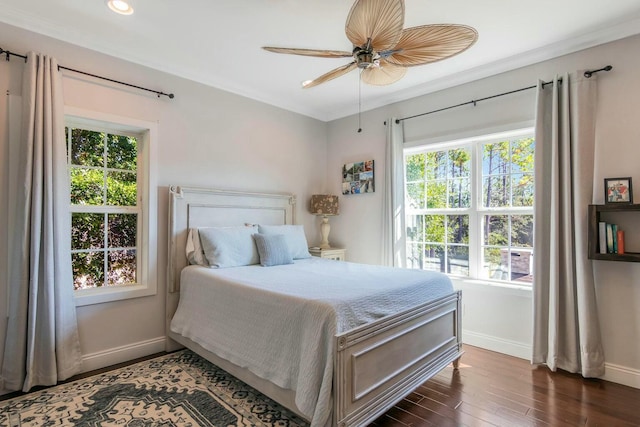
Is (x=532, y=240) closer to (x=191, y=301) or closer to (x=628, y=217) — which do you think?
(x=628, y=217)

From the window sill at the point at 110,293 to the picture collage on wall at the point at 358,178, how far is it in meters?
2.45

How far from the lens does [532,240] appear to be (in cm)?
297

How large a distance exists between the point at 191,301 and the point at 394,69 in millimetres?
2371

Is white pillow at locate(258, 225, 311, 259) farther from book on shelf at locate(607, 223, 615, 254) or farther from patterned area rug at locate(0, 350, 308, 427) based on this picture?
book on shelf at locate(607, 223, 615, 254)

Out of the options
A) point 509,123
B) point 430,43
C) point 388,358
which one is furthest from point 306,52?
point 509,123

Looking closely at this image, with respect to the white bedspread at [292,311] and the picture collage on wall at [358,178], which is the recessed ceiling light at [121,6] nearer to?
the white bedspread at [292,311]

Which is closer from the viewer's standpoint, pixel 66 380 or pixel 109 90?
pixel 66 380

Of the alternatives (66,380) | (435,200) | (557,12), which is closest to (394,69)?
(557,12)

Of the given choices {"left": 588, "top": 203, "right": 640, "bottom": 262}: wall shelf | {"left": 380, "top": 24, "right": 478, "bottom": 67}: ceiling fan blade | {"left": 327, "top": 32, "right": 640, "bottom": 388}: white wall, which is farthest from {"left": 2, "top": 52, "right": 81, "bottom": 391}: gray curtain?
{"left": 588, "top": 203, "right": 640, "bottom": 262}: wall shelf

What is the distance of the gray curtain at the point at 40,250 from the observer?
7.35 feet

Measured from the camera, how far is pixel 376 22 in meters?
1.66

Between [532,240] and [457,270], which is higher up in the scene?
[532,240]

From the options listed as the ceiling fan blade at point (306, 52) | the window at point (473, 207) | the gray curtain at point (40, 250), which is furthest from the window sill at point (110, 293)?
the window at point (473, 207)

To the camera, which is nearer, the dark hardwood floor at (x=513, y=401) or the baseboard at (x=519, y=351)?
the dark hardwood floor at (x=513, y=401)
